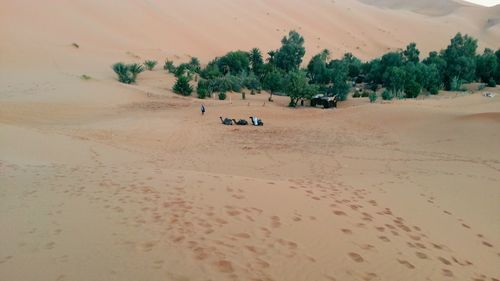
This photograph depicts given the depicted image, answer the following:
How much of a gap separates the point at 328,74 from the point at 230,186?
73.8 feet

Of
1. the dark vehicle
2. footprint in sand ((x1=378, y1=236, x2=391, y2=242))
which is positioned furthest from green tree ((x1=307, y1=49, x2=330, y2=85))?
footprint in sand ((x1=378, y1=236, x2=391, y2=242))

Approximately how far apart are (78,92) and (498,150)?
19.0m

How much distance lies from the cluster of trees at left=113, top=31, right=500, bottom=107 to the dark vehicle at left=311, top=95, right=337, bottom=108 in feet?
1.46

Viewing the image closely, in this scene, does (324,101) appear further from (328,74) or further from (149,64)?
(149,64)

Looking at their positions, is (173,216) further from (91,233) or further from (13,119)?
(13,119)

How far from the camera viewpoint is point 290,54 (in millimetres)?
31469

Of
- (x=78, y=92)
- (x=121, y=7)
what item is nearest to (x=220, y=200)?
(x=78, y=92)

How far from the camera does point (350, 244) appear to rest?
457 centimetres

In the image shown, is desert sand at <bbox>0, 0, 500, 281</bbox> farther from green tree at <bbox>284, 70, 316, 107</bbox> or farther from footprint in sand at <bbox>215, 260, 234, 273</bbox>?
green tree at <bbox>284, 70, 316, 107</bbox>

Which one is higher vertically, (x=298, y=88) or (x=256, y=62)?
(x=256, y=62)

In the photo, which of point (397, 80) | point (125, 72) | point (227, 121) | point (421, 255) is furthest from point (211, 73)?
point (421, 255)

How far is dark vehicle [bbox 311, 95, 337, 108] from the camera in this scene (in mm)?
21359

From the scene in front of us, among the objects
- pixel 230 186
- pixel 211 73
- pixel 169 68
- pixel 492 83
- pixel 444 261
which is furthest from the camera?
pixel 169 68

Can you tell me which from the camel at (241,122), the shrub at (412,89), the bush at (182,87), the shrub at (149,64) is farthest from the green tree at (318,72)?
the camel at (241,122)
